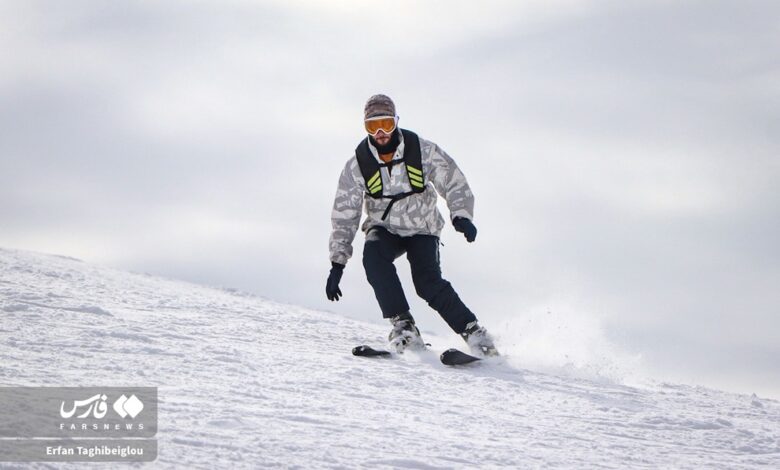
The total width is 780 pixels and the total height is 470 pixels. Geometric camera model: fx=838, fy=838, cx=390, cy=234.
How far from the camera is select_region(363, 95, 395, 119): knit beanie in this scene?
230 inches

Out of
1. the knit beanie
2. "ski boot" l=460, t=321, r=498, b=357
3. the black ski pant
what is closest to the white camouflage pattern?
the black ski pant

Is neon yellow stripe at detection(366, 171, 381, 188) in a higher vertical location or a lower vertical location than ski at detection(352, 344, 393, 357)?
higher

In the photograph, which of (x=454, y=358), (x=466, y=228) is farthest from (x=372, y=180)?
(x=454, y=358)

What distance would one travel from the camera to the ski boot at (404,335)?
5.73 m

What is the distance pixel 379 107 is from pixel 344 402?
2.53m

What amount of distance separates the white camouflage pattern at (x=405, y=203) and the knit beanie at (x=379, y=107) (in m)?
0.25

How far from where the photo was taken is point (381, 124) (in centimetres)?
581

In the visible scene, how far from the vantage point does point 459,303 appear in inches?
228

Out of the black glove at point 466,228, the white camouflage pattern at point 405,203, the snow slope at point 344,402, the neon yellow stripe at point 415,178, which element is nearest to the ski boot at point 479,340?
the snow slope at point 344,402

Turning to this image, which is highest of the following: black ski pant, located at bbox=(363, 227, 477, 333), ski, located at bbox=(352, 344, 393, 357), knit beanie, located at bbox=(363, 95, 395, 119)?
knit beanie, located at bbox=(363, 95, 395, 119)

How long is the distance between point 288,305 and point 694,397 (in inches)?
197

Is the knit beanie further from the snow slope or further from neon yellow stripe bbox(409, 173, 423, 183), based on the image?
the snow slope

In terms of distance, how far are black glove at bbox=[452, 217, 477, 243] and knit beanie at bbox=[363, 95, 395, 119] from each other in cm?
89

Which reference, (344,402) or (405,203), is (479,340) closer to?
(405,203)
